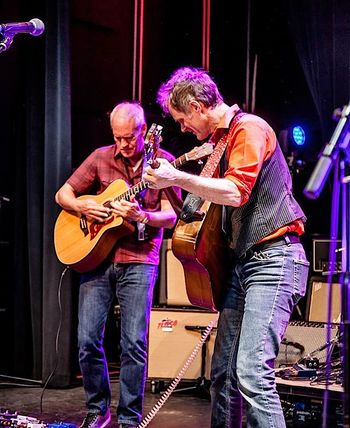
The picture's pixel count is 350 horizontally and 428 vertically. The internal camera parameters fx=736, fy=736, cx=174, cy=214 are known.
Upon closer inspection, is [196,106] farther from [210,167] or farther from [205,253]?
[205,253]

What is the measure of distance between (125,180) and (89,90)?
2389 millimetres

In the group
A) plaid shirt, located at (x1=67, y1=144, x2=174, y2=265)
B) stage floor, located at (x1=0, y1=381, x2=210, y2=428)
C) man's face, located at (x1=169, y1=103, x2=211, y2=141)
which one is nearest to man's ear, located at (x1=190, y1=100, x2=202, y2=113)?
man's face, located at (x1=169, y1=103, x2=211, y2=141)

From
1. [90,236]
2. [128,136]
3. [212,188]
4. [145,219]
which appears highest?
[128,136]

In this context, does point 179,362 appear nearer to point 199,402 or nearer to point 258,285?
point 199,402

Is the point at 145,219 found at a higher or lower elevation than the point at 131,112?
lower

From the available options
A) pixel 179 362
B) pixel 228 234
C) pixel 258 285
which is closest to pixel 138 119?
pixel 228 234

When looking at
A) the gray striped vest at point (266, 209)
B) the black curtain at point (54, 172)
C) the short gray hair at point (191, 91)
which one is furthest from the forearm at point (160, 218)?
the black curtain at point (54, 172)

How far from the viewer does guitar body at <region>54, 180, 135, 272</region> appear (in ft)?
14.4

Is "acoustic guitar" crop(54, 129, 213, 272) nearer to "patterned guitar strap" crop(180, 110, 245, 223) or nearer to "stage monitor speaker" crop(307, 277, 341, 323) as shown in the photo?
"patterned guitar strap" crop(180, 110, 245, 223)

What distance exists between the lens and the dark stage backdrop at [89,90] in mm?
6066

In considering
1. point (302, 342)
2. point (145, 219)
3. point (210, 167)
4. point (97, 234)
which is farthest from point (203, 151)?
point (302, 342)

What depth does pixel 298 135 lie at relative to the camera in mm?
6570

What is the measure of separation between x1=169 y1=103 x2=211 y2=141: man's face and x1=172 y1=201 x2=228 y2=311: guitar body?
0.34 meters

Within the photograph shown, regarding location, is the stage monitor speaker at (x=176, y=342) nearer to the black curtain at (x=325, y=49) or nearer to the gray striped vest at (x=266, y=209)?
the black curtain at (x=325, y=49)
